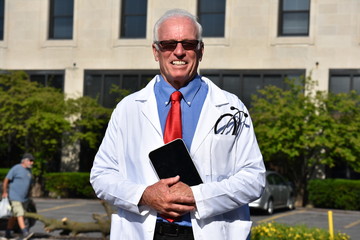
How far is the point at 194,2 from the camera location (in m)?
29.5

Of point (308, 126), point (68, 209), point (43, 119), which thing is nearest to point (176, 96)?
point (68, 209)

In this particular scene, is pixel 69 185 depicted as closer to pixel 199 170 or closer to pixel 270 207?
pixel 270 207

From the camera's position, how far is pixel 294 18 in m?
28.7

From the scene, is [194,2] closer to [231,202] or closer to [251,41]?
[251,41]

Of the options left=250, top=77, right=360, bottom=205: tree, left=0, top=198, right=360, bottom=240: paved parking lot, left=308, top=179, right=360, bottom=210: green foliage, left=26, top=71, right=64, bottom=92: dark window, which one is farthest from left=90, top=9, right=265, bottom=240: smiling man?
left=26, top=71, right=64, bottom=92: dark window

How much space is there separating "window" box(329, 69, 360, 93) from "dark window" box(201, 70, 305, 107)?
1.23 m

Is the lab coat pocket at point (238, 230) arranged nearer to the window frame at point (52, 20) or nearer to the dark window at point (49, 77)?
the dark window at point (49, 77)

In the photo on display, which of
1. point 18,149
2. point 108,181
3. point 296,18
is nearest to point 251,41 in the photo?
point 296,18

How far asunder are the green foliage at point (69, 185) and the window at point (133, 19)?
651cm

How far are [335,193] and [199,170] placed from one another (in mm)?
23212

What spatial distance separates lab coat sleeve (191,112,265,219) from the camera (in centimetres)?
334

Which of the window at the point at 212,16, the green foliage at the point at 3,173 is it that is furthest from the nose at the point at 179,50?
Answer: the green foliage at the point at 3,173

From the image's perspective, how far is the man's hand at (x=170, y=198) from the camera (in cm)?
331

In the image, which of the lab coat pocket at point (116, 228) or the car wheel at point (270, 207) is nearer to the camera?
the lab coat pocket at point (116, 228)
